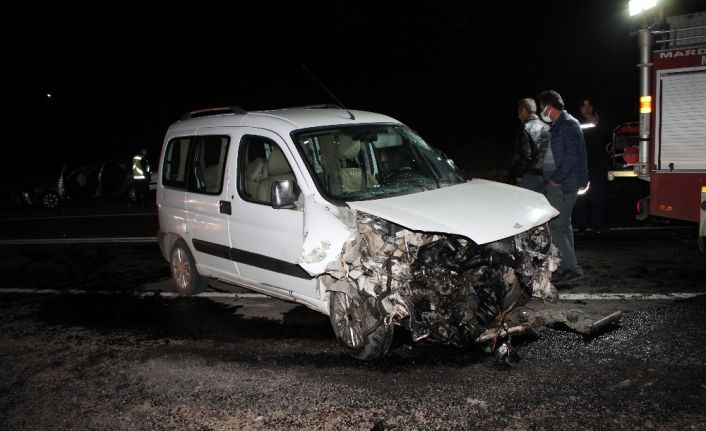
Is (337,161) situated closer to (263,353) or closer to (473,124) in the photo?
(263,353)

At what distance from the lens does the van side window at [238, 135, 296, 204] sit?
5.55m

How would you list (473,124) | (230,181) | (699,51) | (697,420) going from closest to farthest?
(697,420)
(230,181)
(699,51)
(473,124)

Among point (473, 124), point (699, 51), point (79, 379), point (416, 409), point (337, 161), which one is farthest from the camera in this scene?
point (473, 124)

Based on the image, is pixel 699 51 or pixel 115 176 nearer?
pixel 699 51

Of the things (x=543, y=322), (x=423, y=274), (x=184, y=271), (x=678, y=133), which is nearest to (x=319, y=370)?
(x=423, y=274)

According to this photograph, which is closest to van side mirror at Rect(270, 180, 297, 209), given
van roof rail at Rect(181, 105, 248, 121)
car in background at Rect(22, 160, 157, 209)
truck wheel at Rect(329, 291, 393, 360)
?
truck wheel at Rect(329, 291, 393, 360)

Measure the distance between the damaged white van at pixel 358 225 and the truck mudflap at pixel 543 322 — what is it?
8 centimetres

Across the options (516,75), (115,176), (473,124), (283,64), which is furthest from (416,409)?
(283,64)

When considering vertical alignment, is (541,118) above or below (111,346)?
above

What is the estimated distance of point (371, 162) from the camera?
18.8 ft

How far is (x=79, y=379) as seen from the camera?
474 cm

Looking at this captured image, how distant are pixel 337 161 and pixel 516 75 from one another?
3144cm

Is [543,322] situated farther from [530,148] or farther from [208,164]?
[208,164]

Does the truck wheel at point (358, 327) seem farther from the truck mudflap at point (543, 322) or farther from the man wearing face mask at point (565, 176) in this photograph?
the man wearing face mask at point (565, 176)
